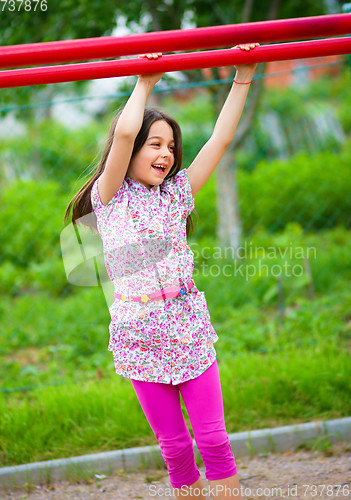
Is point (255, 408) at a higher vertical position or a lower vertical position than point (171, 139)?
lower

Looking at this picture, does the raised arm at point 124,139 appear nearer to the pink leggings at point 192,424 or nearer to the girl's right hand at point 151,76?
the girl's right hand at point 151,76

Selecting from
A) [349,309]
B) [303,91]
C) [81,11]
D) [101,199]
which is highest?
[303,91]

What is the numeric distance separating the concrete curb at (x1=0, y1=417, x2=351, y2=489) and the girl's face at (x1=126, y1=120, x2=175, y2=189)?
1250 millimetres

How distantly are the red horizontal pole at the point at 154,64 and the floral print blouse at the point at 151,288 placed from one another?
12.9 inches

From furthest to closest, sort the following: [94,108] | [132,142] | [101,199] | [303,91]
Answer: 1. [94,108]
2. [303,91]
3. [101,199]
4. [132,142]

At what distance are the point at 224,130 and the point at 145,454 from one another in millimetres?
1397

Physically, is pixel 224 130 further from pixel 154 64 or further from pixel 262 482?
pixel 262 482

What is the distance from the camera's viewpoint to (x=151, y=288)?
5.44 ft

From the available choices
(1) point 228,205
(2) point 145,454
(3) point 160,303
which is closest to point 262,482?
(2) point 145,454

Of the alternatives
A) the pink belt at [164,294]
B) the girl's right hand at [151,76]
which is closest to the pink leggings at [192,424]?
the pink belt at [164,294]

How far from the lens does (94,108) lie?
1661cm

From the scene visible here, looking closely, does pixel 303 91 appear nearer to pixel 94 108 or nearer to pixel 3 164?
pixel 94 108

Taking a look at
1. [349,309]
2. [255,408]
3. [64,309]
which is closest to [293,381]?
[255,408]

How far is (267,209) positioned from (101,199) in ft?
12.7
